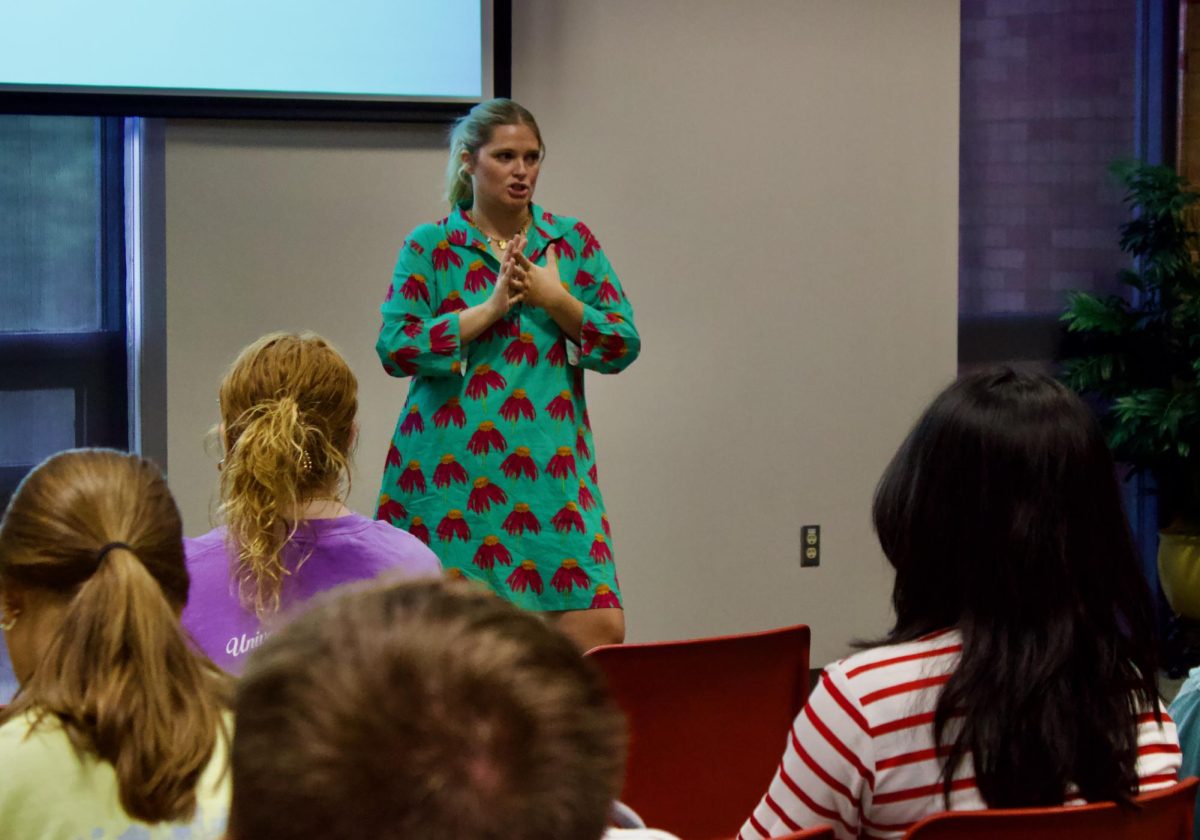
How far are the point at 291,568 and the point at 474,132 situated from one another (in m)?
1.53

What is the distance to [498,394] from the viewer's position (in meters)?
3.33

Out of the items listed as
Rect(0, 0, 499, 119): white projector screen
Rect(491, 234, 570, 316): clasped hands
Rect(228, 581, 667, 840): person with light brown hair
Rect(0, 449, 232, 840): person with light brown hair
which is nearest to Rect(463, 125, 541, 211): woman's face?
Rect(491, 234, 570, 316): clasped hands

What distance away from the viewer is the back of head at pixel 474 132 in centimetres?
335

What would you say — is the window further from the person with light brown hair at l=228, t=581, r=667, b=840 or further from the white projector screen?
the person with light brown hair at l=228, t=581, r=667, b=840

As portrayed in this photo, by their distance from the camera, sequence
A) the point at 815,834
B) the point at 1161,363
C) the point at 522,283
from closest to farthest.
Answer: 1. the point at 815,834
2. the point at 522,283
3. the point at 1161,363

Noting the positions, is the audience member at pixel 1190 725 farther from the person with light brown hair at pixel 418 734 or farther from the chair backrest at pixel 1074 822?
the person with light brown hair at pixel 418 734

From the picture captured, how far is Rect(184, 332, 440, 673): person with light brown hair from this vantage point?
6.73 ft

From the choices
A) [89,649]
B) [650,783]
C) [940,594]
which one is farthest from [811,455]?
[89,649]

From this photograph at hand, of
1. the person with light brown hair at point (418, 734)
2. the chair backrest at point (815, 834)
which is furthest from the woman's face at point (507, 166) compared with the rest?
the person with light brown hair at point (418, 734)

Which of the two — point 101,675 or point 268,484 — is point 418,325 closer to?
point 268,484

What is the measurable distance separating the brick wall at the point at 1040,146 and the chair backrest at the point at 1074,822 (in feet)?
13.4

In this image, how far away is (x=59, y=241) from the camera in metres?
4.10

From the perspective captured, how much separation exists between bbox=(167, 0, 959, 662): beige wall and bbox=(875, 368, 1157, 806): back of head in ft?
9.69

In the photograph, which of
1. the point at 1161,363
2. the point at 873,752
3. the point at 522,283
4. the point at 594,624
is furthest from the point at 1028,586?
the point at 1161,363
